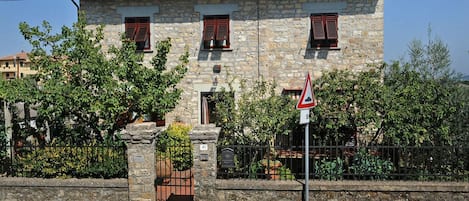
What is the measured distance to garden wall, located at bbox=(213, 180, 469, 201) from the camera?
19.4 feet

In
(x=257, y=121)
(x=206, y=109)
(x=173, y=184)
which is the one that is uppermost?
(x=206, y=109)

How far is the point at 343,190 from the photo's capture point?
6.06 meters

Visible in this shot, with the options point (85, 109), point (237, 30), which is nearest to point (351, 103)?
point (237, 30)

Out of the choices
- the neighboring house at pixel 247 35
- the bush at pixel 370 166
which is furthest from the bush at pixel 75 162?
the neighboring house at pixel 247 35

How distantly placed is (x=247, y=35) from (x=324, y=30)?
255cm

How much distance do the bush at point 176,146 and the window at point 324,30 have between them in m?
5.21

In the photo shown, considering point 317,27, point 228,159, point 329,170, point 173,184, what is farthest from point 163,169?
point 317,27

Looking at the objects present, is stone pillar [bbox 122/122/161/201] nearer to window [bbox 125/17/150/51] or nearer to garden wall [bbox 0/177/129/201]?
garden wall [bbox 0/177/129/201]

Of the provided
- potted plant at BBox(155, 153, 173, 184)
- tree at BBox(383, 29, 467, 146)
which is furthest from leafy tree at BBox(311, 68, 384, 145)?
potted plant at BBox(155, 153, 173, 184)

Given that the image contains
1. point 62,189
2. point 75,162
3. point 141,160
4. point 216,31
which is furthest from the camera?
point 216,31

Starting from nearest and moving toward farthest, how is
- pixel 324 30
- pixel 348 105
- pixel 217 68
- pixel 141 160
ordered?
pixel 141 160, pixel 348 105, pixel 324 30, pixel 217 68

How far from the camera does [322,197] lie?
20.0 feet

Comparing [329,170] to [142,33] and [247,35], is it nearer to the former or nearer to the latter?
[247,35]

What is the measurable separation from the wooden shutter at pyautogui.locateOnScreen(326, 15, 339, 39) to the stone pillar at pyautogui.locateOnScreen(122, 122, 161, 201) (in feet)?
23.4
